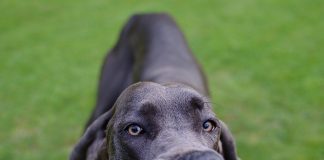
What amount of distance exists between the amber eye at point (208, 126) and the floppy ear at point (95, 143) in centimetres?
90

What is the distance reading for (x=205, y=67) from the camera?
26.9 feet

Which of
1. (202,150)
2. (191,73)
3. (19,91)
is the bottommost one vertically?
(19,91)

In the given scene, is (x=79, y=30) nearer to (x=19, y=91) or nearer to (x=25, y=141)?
(x=19, y=91)

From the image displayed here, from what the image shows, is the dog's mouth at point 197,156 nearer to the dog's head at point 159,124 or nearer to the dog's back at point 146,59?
the dog's head at point 159,124

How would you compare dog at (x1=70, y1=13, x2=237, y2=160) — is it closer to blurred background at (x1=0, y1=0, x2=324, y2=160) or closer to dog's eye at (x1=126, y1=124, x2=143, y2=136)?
dog's eye at (x1=126, y1=124, x2=143, y2=136)

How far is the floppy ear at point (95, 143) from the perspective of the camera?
415 cm

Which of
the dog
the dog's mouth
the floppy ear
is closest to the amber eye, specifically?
the dog

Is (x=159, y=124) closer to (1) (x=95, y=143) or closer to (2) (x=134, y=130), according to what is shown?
(2) (x=134, y=130)

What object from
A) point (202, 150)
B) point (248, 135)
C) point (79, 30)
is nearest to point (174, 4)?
point (79, 30)

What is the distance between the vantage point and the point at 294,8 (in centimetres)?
1015

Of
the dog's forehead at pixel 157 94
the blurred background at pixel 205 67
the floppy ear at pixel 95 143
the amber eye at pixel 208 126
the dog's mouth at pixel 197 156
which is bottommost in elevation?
the blurred background at pixel 205 67

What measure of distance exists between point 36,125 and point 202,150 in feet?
15.4

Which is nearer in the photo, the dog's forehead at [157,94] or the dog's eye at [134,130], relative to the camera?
the dog's eye at [134,130]

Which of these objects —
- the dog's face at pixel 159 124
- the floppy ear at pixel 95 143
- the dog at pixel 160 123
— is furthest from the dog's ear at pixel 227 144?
the floppy ear at pixel 95 143
